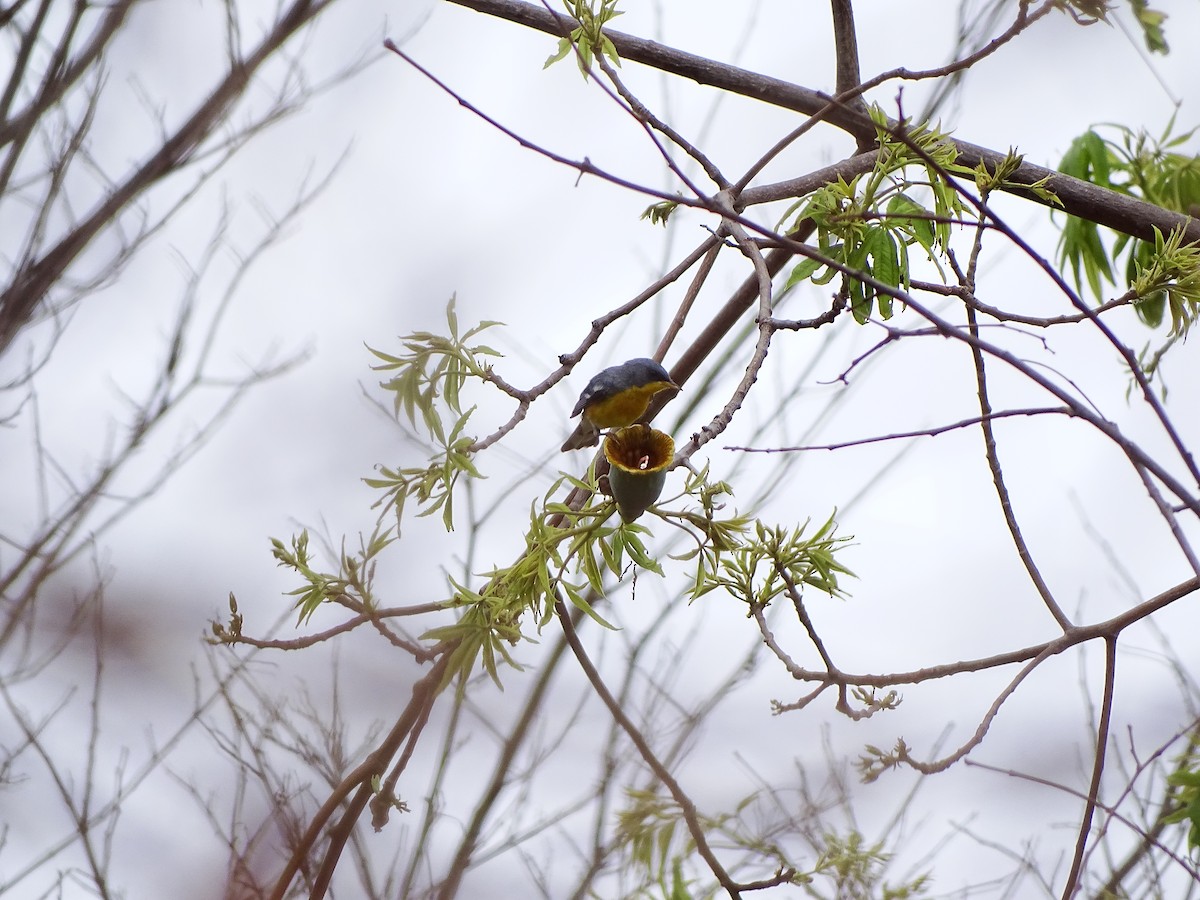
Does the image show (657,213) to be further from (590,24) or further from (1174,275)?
(1174,275)

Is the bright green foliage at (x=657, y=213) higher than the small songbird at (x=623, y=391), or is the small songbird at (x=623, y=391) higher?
the bright green foliage at (x=657, y=213)

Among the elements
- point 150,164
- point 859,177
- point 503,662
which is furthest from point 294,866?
point 150,164

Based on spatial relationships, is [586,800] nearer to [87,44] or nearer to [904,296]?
[904,296]

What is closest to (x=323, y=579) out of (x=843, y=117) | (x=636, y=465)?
(x=636, y=465)

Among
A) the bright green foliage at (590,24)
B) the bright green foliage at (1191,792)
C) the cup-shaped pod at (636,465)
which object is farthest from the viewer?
the bright green foliage at (1191,792)

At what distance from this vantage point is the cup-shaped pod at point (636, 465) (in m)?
0.97

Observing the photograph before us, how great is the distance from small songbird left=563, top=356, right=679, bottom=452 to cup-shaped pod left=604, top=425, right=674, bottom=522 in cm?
36

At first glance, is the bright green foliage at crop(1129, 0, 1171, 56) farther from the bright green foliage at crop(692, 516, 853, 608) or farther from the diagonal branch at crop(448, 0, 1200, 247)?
the bright green foliage at crop(692, 516, 853, 608)

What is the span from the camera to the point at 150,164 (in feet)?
8.89

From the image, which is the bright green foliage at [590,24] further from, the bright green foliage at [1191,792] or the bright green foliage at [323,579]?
the bright green foliage at [1191,792]

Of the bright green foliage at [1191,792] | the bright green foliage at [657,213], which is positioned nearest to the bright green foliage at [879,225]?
the bright green foliage at [657,213]

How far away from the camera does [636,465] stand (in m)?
1.00

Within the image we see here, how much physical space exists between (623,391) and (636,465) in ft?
1.41

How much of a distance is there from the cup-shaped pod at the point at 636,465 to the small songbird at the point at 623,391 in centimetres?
36
